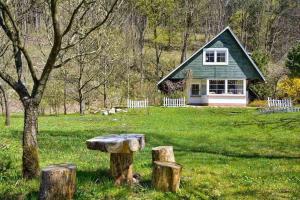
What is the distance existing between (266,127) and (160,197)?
16.3 m

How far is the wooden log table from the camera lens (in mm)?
7926

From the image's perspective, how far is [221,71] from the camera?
153 feet

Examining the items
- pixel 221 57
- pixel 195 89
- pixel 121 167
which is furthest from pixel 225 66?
pixel 121 167

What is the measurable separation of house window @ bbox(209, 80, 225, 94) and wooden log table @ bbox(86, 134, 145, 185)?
1564 inches

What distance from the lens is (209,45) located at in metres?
46.2

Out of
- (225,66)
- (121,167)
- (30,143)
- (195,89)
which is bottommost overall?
(121,167)

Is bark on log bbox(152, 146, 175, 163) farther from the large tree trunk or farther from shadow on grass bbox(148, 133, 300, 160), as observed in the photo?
shadow on grass bbox(148, 133, 300, 160)

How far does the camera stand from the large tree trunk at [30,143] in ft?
26.3

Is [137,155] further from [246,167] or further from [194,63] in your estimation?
[194,63]

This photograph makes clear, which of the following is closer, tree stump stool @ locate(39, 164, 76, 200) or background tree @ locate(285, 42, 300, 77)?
tree stump stool @ locate(39, 164, 76, 200)

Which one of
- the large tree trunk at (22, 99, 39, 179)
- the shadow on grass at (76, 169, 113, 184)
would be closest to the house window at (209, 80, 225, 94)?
the shadow on grass at (76, 169, 113, 184)

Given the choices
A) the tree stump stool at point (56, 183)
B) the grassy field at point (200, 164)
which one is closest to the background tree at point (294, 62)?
the grassy field at point (200, 164)

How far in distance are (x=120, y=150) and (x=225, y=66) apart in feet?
130

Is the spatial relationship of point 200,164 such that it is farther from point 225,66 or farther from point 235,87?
point 235,87
